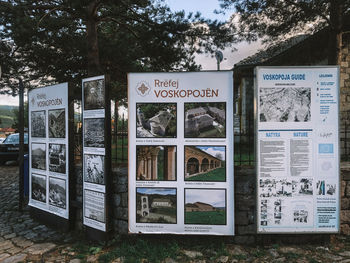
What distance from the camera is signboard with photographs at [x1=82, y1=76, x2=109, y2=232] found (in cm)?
342

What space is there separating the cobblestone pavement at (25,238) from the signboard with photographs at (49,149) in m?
0.34

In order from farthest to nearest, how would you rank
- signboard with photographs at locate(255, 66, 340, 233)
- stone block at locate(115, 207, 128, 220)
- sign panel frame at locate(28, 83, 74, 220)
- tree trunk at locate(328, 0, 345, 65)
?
tree trunk at locate(328, 0, 345, 65) < sign panel frame at locate(28, 83, 74, 220) < stone block at locate(115, 207, 128, 220) < signboard with photographs at locate(255, 66, 340, 233)

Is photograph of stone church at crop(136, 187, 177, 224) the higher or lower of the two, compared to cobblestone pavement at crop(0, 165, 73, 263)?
higher

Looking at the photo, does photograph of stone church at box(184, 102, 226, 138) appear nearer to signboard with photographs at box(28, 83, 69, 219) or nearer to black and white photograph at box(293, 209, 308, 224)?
black and white photograph at box(293, 209, 308, 224)

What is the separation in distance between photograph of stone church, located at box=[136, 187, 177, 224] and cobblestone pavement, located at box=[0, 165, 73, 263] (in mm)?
1183

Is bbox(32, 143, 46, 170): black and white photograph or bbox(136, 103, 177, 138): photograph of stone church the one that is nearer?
bbox(136, 103, 177, 138): photograph of stone church

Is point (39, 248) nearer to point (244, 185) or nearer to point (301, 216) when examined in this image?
point (244, 185)

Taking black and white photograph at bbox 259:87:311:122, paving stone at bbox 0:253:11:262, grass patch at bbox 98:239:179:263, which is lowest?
paving stone at bbox 0:253:11:262

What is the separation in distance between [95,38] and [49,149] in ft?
13.1

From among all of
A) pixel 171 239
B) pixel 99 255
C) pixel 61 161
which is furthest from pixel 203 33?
pixel 99 255

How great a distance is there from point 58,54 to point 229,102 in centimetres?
696

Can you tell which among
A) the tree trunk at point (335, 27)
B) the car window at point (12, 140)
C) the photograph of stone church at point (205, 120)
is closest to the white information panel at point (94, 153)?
the photograph of stone church at point (205, 120)

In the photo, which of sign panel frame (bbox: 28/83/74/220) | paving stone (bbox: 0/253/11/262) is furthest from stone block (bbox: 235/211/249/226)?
paving stone (bbox: 0/253/11/262)

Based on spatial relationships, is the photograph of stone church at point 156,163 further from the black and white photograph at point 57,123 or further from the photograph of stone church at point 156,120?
the black and white photograph at point 57,123
